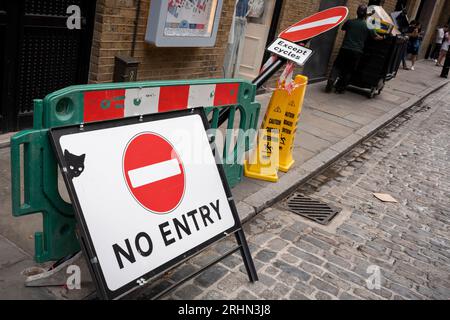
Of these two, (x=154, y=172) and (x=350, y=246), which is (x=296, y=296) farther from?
(x=154, y=172)

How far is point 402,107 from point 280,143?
6.78m

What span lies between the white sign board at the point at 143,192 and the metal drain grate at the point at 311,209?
5.53 feet

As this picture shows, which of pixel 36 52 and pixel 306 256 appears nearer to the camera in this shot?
pixel 306 256

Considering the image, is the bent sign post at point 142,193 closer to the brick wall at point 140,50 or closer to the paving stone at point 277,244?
the paving stone at point 277,244

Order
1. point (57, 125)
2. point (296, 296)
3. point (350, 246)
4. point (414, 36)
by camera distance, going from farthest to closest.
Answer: point (414, 36) → point (350, 246) → point (296, 296) → point (57, 125)

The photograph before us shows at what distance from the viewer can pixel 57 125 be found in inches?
92.9

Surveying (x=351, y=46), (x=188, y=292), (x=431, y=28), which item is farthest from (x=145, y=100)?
(x=431, y=28)

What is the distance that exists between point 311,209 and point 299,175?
28.9 inches

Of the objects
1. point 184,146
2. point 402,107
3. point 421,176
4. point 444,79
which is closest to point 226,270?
point 184,146

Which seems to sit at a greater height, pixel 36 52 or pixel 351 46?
pixel 351 46

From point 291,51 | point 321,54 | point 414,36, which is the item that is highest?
point 414,36

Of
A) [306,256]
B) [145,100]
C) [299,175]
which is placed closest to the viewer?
[145,100]
